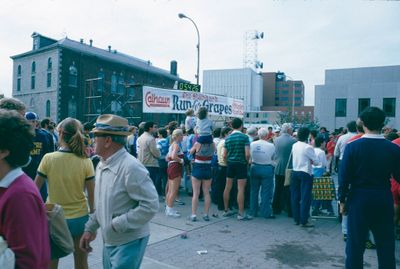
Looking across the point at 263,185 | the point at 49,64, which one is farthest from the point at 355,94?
the point at 263,185

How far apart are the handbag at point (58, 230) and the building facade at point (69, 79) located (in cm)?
3191

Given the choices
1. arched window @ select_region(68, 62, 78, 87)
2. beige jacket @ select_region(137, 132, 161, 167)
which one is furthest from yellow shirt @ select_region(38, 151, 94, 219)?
arched window @ select_region(68, 62, 78, 87)

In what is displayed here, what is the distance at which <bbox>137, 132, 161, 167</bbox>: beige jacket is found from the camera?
7904 mm

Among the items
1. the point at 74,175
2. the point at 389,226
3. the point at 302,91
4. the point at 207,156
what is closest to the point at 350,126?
the point at 207,156

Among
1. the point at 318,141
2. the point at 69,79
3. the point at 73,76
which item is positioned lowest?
the point at 318,141

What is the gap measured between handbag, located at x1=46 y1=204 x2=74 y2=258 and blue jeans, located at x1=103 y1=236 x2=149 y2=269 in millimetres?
402

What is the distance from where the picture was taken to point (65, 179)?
3.30m

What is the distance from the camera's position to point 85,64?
39750 mm

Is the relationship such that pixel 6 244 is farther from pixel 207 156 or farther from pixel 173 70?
pixel 173 70

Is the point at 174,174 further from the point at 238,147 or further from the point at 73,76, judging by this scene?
the point at 73,76

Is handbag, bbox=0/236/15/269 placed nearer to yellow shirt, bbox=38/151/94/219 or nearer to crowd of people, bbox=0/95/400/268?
crowd of people, bbox=0/95/400/268

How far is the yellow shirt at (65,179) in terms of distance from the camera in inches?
130

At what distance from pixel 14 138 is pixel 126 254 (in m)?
1.29

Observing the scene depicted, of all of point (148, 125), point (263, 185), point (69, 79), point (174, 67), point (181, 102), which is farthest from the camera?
point (174, 67)
